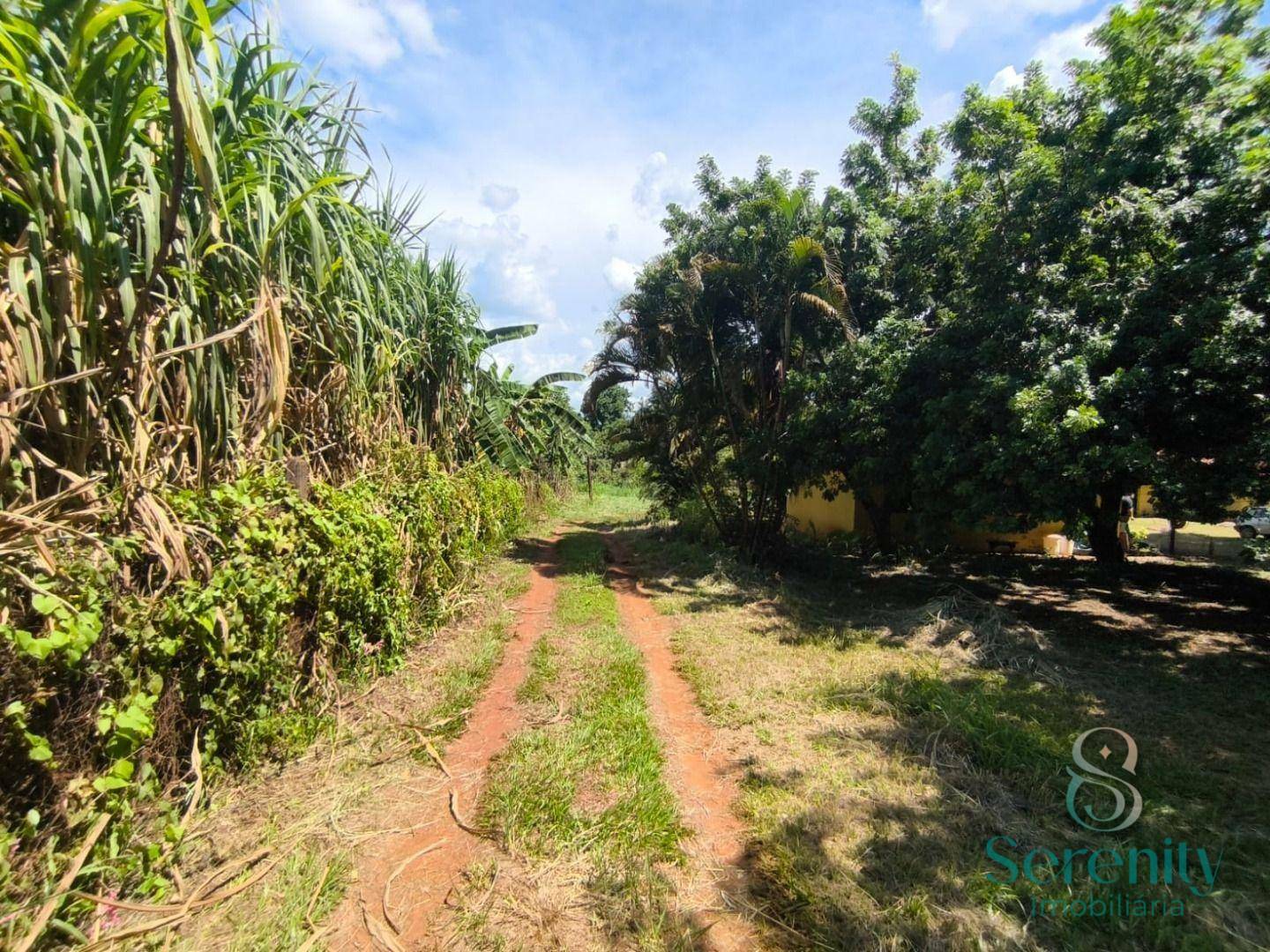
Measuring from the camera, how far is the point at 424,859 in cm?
272

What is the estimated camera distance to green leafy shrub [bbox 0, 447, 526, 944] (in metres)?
1.96

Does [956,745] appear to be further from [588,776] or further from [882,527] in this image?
[882,527]

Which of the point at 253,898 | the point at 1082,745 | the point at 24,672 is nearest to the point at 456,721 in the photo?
the point at 253,898

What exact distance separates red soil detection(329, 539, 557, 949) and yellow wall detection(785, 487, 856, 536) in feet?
39.5

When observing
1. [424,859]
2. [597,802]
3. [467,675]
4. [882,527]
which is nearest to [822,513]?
[882,527]

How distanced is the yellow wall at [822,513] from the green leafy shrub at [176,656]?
12.4 meters

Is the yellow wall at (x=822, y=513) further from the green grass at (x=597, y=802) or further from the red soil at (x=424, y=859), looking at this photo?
the red soil at (x=424, y=859)

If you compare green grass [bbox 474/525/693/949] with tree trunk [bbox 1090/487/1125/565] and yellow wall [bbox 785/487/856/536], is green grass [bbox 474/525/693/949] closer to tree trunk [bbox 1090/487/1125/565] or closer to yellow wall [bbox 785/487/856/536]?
tree trunk [bbox 1090/487/1125/565]

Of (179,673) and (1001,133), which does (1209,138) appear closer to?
(1001,133)

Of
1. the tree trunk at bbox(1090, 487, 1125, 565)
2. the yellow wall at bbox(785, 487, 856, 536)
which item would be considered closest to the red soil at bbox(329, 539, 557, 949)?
the tree trunk at bbox(1090, 487, 1125, 565)

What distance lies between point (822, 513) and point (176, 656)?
1559 centimetres

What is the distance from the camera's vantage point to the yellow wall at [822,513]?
49.8 ft

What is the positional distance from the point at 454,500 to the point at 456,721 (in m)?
2.92

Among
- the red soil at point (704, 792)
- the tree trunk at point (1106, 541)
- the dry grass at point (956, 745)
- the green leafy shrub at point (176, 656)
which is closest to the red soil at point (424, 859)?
the green leafy shrub at point (176, 656)
